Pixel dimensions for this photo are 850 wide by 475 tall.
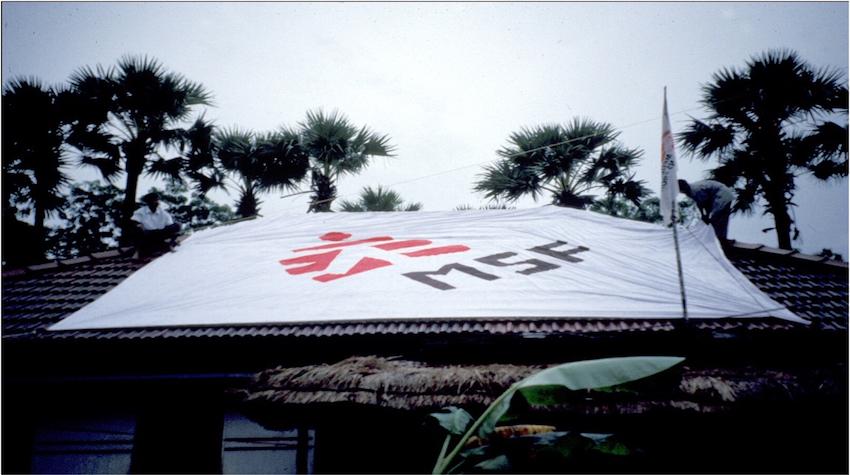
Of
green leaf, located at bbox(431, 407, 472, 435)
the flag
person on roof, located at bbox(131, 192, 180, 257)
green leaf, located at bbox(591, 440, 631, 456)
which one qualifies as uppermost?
the flag

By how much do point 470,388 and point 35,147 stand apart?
1166cm

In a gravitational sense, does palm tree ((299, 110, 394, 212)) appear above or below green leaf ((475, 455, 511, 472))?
above

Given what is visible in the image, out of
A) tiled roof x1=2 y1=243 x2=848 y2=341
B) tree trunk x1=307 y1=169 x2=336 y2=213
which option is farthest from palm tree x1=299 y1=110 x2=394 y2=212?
tiled roof x1=2 y1=243 x2=848 y2=341

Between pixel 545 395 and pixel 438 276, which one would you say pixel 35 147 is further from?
pixel 545 395

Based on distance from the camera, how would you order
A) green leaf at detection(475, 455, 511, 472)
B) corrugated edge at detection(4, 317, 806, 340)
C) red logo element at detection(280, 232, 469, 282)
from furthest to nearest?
red logo element at detection(280, 232, 469, 282), corrugated edge at detection(4, 317, 806, 340), green leaf at detection(475, 455, 511, 472)

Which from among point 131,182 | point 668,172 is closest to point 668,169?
point 668,172

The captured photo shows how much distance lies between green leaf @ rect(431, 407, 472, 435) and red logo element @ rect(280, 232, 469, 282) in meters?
2.65

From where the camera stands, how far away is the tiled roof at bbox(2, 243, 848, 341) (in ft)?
13.1

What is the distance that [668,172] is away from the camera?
3.60 metres

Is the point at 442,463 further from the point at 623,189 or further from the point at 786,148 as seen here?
the point at 786,148

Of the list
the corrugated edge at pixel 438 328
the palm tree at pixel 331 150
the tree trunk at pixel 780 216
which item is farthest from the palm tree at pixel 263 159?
the tree trunk at pixel 780 216

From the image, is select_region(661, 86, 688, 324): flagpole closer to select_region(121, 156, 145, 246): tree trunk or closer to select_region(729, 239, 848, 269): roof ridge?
select_region(729, 239, 848, 269): roof ridge

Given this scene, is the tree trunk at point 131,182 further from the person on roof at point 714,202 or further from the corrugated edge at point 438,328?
the person on roof at point 714,202

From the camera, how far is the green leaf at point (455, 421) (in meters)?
2.42
